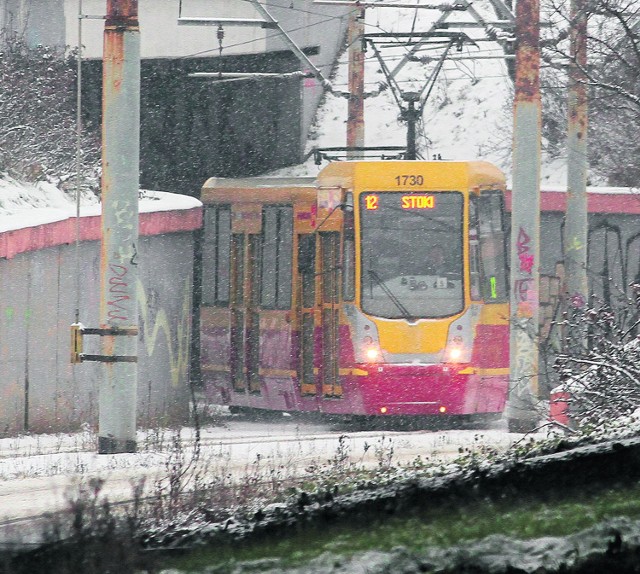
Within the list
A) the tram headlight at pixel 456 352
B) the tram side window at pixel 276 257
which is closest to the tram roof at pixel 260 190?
the tram side window at pixel 276 257

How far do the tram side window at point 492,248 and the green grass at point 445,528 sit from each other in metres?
13.6

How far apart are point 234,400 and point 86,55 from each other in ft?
49.2

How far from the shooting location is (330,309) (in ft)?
66.8

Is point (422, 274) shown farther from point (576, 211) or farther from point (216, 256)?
point (216, 256)

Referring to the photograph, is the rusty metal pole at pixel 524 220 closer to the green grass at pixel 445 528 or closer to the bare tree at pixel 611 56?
the bare tree at pixel 611 56

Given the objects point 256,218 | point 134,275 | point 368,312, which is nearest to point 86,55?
point 256,218

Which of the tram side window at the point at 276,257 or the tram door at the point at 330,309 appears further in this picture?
the tram side window at the point at 276,257

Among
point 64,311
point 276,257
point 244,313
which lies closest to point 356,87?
point 244,313

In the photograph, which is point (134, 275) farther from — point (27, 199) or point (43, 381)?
point (27, 199)

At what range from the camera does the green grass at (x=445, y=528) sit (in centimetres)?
630

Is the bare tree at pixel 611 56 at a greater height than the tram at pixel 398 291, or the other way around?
the bare tree at pixel 611 56

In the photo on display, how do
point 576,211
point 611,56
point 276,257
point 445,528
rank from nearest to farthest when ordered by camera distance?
point 445,528, point 611,56, point 576,211, point 276,257

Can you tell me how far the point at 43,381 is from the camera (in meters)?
19.2

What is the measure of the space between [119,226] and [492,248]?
6408mm
